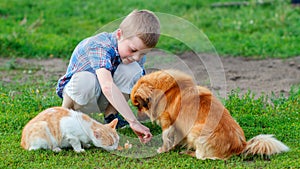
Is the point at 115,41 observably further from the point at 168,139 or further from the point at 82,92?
the point at 168,139

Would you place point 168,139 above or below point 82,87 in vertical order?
below

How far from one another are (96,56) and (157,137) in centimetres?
98

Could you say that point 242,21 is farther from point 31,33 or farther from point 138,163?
point 138,163

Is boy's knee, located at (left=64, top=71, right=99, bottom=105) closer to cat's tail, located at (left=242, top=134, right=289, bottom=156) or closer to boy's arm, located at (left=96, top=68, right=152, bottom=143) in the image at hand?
boy's arm, located at (left=96, top=68, right=152, bottom=143)

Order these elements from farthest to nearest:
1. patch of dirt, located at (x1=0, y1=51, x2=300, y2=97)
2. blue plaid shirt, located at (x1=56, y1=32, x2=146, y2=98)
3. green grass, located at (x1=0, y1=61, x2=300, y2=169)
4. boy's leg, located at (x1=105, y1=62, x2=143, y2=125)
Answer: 1. patch of dirt, located at (x1=0, y1=51, x2=300, y2=97)
2. boy's leg, located at (x1=105, y1=62, x2=143, y2=125)
3. blue plaid shirt, located at (x1=56, y1=32, x2=146, y2=98)
4. green grass, located at (x1=0, y1=61, x2=300, y2=169)

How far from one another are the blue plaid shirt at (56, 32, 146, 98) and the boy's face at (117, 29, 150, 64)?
0.10 metres

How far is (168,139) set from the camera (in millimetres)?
4898

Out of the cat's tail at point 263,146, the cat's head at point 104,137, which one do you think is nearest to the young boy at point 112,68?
the cat's head at point 104,137

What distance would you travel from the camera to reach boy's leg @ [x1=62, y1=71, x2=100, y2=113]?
5.24 m

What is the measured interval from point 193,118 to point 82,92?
1.16 metres

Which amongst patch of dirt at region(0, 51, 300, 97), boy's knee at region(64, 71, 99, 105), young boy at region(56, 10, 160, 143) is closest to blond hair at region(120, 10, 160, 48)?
young boy at region(56, 10, 160, 143)

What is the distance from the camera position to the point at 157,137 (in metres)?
5.30

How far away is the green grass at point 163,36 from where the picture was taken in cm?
879

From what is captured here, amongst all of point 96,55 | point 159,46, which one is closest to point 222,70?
point 159,46
